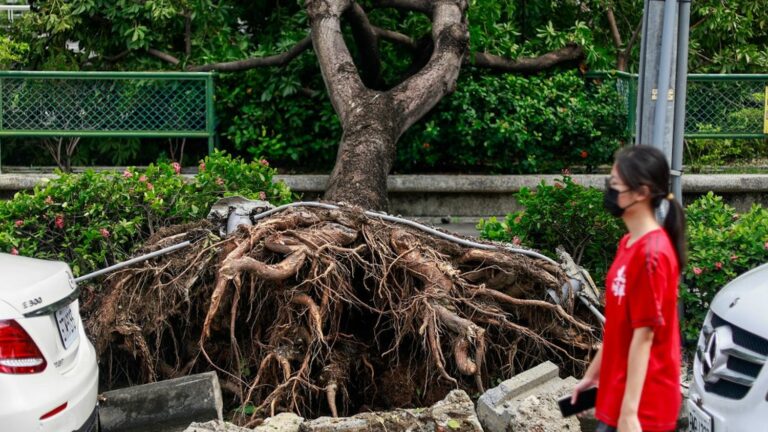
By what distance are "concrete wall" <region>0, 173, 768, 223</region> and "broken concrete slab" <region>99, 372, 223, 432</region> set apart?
4937 millimetres

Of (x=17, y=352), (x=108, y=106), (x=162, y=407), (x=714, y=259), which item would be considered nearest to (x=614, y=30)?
(x=108, y=106)

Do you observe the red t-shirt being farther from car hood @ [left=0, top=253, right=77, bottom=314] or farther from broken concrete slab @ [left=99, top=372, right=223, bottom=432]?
broken concrete slab @ [left=99, top=372, right=223, bottom=432]

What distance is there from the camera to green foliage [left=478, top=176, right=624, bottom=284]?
8.11 meters

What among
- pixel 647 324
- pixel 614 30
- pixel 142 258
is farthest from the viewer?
pixel 614 30

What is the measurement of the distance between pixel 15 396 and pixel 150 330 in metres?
2.33

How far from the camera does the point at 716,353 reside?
4867mm

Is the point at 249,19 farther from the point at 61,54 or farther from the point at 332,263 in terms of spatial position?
the point at 332,263

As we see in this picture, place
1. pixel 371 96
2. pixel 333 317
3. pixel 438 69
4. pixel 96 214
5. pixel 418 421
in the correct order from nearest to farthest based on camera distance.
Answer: pixel 418 421
pixel 333 317
pixel 96 214
pixel 371 96
pixel 438 69

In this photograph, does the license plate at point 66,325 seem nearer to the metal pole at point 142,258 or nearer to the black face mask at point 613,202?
the metal pole at point 142,258

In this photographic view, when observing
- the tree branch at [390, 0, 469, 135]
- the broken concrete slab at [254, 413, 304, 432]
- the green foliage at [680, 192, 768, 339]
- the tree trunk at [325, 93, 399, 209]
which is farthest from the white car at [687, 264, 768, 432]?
the tree branch at [390, 0, 469, 135]

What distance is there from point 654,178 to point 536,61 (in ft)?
26.9

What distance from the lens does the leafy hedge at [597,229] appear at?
7.36 m

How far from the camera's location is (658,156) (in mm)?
3848

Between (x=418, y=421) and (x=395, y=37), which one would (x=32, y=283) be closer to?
(x=418, y=421)
